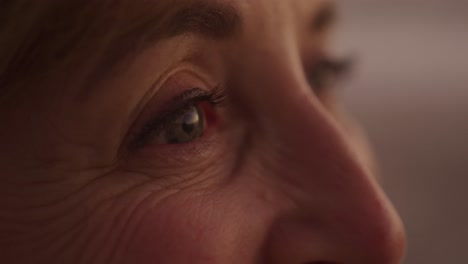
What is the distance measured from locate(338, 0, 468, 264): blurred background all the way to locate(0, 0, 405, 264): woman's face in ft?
2.82

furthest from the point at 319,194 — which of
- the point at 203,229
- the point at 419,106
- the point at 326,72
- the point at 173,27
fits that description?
the point at 419,106

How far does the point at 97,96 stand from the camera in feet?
2.09

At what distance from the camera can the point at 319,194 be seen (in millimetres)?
724

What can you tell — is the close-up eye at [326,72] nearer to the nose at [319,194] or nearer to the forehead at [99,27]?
the nose at [319,194]

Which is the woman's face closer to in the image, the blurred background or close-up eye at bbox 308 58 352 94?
close-up eye at bbox 308 58 352 94

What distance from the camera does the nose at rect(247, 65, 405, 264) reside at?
2.29 ft

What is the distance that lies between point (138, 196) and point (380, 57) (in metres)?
1.89

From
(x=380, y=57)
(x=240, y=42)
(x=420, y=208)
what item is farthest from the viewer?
(x=380, y=57)

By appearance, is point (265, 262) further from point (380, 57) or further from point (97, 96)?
point (380, 57)

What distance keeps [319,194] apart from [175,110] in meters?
0.18

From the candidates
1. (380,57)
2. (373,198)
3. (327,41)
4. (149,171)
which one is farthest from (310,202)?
(380,57)

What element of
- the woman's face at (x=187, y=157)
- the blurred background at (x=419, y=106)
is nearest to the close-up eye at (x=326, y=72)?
the woman's face at (x=187, y=157)

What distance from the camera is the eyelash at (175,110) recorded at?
27.1 inches

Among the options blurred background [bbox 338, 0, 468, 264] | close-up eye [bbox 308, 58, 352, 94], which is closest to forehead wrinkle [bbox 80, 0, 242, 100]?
close-up eye [bbox 308, 58, 352, 94]
